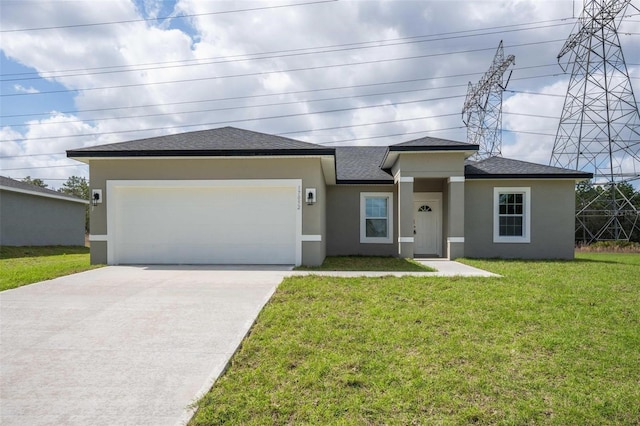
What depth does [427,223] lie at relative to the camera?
1432 cm

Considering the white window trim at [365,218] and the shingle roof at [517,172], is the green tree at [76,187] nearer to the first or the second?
the white window trim at [365,218]

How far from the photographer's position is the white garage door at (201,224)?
10.1m

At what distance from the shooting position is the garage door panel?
1015 cm

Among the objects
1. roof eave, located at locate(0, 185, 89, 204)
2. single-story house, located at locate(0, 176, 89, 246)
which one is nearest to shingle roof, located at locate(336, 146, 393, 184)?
roof eave, located at locate(0, 185, 89, 204)

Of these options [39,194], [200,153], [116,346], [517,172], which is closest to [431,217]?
[517,172]

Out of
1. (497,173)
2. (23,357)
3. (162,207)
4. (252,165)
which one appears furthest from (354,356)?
(497,173)

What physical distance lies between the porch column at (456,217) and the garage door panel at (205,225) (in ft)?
18.4

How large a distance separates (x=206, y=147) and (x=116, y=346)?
6819 mm

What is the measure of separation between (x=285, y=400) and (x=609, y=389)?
9.47ft

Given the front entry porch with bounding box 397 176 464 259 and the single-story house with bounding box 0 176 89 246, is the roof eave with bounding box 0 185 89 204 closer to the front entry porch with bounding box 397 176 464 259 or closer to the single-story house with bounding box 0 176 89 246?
the single-story house with bounding box 0 176 89 246

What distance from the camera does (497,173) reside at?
12695mm

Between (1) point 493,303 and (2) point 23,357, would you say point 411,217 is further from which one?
(2) point 23,357

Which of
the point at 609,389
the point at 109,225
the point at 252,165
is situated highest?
the point at 252,165

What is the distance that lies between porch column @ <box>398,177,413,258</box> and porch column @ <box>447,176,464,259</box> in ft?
4.51
